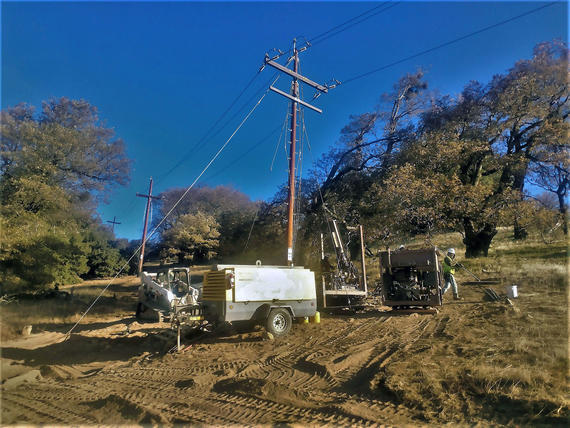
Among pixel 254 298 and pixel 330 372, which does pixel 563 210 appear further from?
pixel 330 372

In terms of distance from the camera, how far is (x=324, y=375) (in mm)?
5984

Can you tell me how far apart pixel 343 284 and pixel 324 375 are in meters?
7.43

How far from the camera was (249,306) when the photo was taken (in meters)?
9.33

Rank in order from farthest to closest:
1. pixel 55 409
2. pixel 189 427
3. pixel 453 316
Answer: pixel 453 316 → pixel 55 409 → pixel 189 427

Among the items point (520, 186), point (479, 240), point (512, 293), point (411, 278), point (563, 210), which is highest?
point (520, 186)

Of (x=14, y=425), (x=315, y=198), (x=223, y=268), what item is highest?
(x=315, y=198)

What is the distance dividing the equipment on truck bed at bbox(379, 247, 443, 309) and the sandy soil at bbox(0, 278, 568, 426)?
0.76 metres

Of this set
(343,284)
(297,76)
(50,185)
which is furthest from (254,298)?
(50,185)

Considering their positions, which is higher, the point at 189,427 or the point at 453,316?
the point at 453,316

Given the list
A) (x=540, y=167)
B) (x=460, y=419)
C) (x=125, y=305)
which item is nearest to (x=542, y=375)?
(x=460, y=419)

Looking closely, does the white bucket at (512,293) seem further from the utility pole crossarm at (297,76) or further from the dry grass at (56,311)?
the dry grass at (56,311)

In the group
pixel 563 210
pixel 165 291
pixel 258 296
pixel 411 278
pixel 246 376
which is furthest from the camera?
pixel 563 210

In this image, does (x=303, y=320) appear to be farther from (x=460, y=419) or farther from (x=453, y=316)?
(x=460, y=419)

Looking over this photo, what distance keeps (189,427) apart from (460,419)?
3.26m
